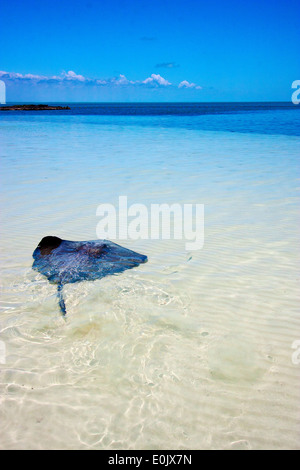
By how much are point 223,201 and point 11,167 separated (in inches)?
290

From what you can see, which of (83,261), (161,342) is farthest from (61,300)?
(161,342)

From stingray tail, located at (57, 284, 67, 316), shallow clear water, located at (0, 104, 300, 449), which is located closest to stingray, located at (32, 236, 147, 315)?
stingray tail, located at (57, 284, 67, 316)

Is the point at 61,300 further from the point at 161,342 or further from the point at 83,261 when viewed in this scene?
the point at 161,342

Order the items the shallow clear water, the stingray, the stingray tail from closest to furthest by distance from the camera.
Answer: the shallow clear water
the stingray tail
the stingray

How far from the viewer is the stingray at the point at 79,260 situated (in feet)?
13.2

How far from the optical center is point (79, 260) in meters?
4.21

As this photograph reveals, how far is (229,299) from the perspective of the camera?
367 centimetres

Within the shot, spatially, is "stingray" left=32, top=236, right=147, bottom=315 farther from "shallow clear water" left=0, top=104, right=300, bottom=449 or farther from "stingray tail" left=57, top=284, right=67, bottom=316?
"shallow clear water" left=0, top=104, right=300, bottom=449

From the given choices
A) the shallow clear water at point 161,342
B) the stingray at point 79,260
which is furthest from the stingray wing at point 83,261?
the shallow clear water at point 161,342

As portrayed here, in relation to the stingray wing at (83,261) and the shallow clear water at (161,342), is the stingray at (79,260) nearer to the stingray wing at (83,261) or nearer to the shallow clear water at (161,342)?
the stingray wing at (83,261)

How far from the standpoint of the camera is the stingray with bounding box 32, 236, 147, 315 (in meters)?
4.03

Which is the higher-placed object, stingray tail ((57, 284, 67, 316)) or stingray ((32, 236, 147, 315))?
stingray ((32, 236, 147, 315))

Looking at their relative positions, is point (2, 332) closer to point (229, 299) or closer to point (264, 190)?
point (229, 299)

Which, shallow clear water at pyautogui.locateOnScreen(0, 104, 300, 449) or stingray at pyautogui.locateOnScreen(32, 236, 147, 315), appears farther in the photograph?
stingray at pyautogui.locateOnScreen(32, 236, 147, 315)
